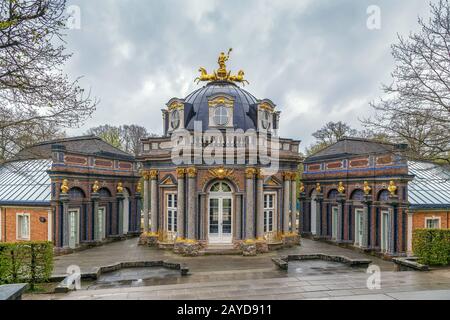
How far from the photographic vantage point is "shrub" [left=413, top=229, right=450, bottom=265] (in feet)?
36.9

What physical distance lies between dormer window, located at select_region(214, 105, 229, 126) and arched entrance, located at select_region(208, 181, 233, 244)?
361 cm

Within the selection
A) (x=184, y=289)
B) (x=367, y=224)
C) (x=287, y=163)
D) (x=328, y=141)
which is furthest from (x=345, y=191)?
(x=328, y=141)

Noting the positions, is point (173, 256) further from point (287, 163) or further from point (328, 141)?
point (328, 141)

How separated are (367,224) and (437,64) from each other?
10.1 m

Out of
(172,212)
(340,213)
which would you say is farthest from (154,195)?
(340,213)

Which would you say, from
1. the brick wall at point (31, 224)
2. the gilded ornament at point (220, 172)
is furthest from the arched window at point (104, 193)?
the gilded ornament at point (220, 172)

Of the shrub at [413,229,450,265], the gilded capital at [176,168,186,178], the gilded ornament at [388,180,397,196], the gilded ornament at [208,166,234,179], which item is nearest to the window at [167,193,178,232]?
the gilded capital at [176,168,186,178]

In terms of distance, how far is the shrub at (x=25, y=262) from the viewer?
966cm

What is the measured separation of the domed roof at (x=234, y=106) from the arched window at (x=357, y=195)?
7336 mm

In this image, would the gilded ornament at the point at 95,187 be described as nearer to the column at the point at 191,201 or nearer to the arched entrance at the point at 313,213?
the column at the point at 191,201

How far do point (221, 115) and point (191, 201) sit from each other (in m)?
5.38

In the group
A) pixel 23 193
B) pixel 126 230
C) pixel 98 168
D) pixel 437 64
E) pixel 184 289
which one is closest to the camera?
pixel 184 289

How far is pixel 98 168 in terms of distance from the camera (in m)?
Result: 20.4

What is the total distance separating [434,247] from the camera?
11.2 metres
